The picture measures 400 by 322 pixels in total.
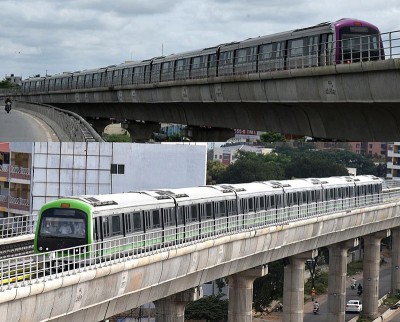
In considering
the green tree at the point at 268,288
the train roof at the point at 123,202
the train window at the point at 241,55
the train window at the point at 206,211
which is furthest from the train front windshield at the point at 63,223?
the green tree at the point at 268,288

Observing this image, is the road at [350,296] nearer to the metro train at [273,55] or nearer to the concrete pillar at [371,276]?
the concrete pillar at [371,276]

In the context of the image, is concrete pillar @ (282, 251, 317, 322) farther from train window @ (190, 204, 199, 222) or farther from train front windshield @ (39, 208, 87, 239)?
train front windshield @ (39, 208, 87, 239)

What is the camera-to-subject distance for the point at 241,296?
4972cm

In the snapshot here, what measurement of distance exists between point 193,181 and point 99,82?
70.9 feet

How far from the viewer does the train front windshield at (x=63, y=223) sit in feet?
97.0

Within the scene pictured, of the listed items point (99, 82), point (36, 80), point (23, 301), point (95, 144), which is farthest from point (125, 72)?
point (23, 301)

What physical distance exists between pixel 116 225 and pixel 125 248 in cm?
98

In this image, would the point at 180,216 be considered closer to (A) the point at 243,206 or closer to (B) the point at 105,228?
(B) the point at 105,228

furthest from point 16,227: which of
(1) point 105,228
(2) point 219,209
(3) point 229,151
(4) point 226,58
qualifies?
(3) point 229,151

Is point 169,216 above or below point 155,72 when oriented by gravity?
below

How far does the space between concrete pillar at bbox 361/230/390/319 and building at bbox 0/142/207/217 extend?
23.1 meters

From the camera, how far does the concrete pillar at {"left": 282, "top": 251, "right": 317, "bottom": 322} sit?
2270 inches

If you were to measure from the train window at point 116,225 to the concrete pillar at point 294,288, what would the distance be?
27869mm

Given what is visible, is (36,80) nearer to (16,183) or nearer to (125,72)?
(125,72)
